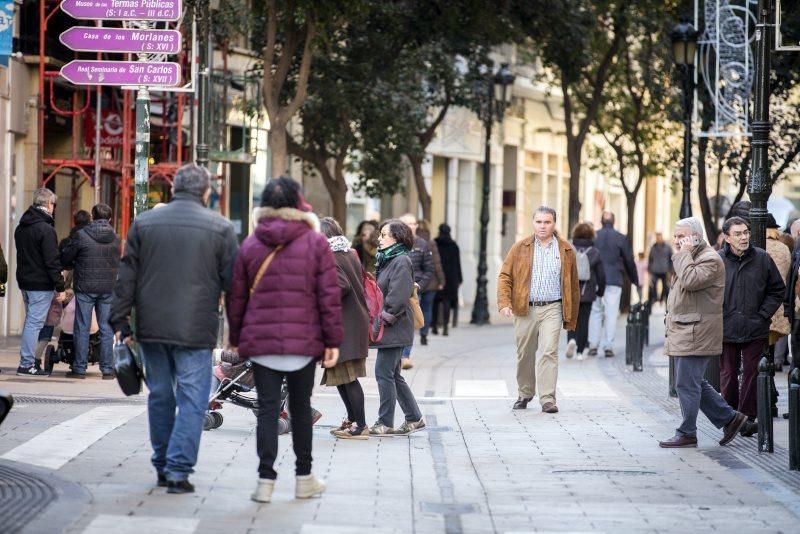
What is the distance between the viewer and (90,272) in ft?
55.5

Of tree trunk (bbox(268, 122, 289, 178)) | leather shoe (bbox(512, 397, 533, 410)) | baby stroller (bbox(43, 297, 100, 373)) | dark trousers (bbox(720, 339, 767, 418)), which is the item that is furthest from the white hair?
tree trunk (bbox(268, 122, 289, 178))

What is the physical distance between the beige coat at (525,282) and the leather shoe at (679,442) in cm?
249

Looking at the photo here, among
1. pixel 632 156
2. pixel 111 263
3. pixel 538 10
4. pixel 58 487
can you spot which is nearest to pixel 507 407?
pixel 111 263

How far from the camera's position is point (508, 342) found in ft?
88.6

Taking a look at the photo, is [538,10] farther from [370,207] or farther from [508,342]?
[370,207]

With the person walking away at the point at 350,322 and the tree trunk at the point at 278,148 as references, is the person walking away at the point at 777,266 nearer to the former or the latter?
the person walking away at the point at 350,322

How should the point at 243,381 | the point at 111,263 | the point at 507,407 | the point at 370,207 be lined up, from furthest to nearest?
the point at 370,207
the point at 111,263
the point at 507,407
the point at 243,381

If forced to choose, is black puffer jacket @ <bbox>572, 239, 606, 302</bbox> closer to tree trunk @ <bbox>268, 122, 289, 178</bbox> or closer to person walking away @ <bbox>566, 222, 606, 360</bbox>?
person walking away @ <bbox>566, 222, 606, 360</bbox>

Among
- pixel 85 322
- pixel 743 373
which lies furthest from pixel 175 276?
pixel 85 322

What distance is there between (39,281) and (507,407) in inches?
198

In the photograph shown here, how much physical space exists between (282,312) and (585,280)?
42.6ft

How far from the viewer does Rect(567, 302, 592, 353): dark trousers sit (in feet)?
72.0

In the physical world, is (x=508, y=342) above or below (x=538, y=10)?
below

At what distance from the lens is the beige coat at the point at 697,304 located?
12141 mm
